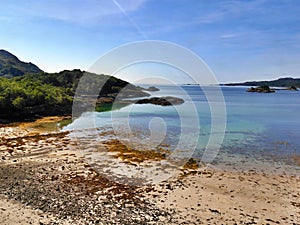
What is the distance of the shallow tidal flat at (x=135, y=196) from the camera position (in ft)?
35.4

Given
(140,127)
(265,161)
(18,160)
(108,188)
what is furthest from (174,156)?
(140,127)

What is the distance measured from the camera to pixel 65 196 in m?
12.6

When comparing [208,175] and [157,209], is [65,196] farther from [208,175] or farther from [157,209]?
[208,175]

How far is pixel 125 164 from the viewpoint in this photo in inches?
734

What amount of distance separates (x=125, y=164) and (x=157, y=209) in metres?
7.35

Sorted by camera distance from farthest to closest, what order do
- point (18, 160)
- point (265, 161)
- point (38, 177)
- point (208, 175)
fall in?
1. point (265, 161)
2. point (18, 160)
3. point (208, 175)
4. point (38, 177)

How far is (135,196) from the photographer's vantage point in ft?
42.8

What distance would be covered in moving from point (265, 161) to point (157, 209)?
40.6ft

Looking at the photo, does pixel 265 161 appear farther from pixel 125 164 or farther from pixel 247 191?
pixel 125 164

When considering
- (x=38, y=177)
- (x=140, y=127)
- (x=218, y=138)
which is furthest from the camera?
(x=140, y=127)

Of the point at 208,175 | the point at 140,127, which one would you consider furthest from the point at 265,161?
the point at 140,127

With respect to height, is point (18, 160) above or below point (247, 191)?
above

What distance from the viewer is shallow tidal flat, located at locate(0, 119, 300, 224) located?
10.8 m

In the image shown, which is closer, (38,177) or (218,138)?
(38,177)
